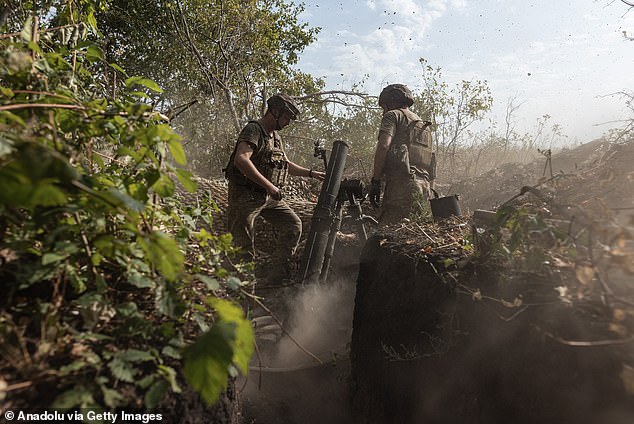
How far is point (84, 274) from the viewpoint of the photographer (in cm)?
113

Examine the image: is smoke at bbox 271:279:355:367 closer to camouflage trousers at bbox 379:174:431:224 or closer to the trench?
the trench

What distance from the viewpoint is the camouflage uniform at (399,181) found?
165 inches

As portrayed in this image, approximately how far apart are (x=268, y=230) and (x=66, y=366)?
4.37 m

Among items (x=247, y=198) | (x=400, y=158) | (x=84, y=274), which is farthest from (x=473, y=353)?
(x=400, y=158)

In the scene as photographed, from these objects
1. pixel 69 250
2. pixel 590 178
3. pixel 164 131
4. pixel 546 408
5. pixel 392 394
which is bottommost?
pixel 392 394

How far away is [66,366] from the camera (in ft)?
2.92

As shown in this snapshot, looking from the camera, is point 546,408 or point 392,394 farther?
point 392,394

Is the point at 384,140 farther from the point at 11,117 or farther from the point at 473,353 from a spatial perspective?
the point at 11,117

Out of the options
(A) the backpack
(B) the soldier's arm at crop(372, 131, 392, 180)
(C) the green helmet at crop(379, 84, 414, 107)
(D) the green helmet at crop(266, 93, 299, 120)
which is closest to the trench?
(B) the soldier's arm at crop(372, 131, 392, 180)

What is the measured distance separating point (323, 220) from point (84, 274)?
2.77 m

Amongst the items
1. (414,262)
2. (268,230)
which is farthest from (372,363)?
(268,230)

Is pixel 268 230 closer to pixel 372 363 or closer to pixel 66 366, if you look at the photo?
pixel 372 363

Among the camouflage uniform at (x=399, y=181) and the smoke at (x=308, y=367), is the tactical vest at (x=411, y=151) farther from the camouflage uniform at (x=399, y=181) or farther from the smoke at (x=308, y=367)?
the smoke at (x=308, y=367)

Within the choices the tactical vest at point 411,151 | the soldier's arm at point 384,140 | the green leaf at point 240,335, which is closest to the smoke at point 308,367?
the soldier's arm at point 384,140
